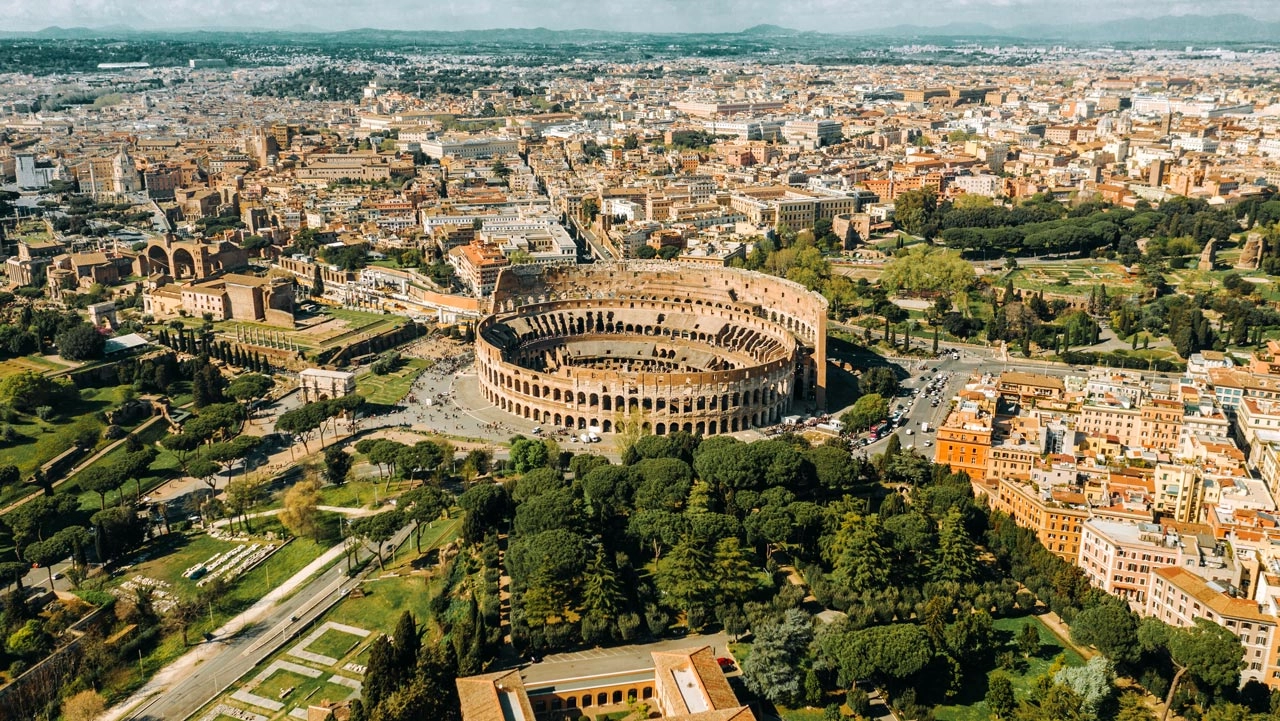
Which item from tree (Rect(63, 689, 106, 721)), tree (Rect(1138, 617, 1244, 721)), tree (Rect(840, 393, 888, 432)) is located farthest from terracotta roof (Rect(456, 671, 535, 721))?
tree (Rect(840, 393, 888, 432))

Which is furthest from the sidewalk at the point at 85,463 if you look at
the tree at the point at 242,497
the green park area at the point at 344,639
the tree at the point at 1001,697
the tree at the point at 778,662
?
the tree at the point at 1001,697

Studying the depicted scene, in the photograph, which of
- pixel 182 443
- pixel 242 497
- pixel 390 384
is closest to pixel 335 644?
pixel 242 497

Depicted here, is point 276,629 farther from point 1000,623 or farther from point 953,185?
point 953,185

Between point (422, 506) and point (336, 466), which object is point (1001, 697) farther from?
point (336, 466)

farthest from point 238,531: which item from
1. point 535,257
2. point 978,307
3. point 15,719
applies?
point 978,307

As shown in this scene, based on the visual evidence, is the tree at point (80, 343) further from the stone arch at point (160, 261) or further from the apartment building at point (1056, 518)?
the apartment building at point (1056, 518)

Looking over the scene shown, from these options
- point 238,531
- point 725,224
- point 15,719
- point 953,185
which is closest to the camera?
point 15,719
